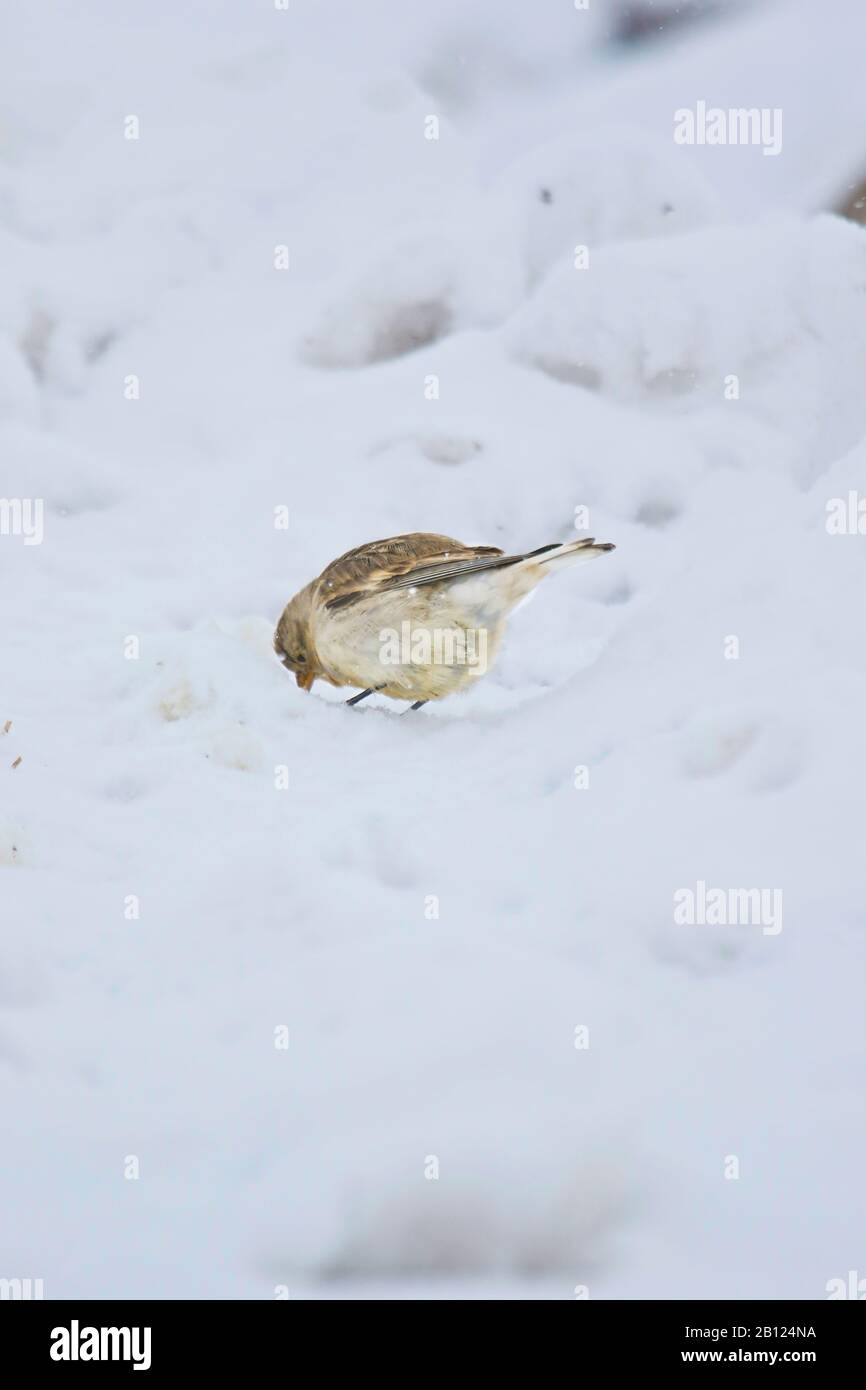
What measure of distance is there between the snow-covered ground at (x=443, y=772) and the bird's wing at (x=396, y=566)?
1.23 feet

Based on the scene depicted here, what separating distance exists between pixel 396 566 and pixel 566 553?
606 mm

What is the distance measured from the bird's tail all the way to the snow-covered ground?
0.80ft

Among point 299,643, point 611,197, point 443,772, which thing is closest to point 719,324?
point 611,197

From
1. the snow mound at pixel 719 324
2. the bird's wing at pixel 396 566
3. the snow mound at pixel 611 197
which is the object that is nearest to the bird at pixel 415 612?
the bird's wing at pixel 396 566

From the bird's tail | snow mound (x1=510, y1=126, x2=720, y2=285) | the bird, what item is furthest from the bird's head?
snow mound (x1=510, y1=126, x2=720, y2=285)

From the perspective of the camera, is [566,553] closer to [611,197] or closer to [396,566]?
[396,566]

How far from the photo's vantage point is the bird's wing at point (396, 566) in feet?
12.6

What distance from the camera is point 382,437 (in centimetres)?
632

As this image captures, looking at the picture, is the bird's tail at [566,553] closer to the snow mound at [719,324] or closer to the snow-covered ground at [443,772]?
the snow-covered ground at [443,772]

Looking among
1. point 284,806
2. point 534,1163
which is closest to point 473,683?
point 284,806

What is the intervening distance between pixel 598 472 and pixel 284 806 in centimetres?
353

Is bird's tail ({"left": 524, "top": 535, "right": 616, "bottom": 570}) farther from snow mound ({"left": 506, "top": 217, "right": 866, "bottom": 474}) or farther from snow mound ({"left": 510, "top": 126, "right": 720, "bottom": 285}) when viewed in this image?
snow mound ({"left": 510, "top": 126, "right": 720, "bottom": 285})

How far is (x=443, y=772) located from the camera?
3314 millimetres

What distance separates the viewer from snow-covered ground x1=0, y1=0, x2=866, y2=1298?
1.82m
